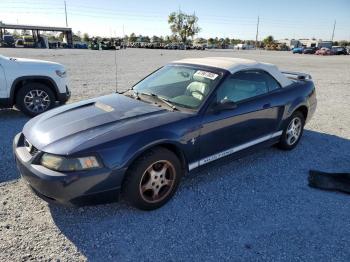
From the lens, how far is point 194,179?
13.5 feet

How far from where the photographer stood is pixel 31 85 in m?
6.58

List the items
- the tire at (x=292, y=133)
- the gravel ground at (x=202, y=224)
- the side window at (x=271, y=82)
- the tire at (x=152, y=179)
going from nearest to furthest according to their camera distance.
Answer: the gravel ground at (x=202, y=224) < the tire at (x=152, y=179) < the side window at (x=271, y=82) < the tire at (x=292, y=133)

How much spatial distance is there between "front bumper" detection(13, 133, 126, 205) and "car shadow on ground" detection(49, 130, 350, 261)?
350 millimetres

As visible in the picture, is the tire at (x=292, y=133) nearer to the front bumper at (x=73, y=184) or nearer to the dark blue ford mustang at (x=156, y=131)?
the dark blue ford mustang at (x=156, y=131)

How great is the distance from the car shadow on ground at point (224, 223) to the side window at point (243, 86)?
1.05 meters

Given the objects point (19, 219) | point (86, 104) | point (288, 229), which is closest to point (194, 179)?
point (288, 229)

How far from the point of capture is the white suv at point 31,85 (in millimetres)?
6344

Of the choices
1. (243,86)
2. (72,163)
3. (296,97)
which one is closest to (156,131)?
(72,163)

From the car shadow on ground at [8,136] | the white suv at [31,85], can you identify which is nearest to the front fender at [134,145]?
the car shadow on ground at [8,136]

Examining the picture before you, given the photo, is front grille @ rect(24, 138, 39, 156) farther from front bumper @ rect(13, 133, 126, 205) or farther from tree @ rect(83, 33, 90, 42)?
tree @ rect(83, 33, 90, 42)

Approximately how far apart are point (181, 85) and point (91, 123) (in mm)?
1349

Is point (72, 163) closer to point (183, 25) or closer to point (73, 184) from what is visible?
point (73, 184)

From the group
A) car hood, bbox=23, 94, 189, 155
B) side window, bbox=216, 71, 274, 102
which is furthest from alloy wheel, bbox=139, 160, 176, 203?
side window, bbox=216, 71, 274, 102

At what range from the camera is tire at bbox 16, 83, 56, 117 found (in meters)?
6.50
